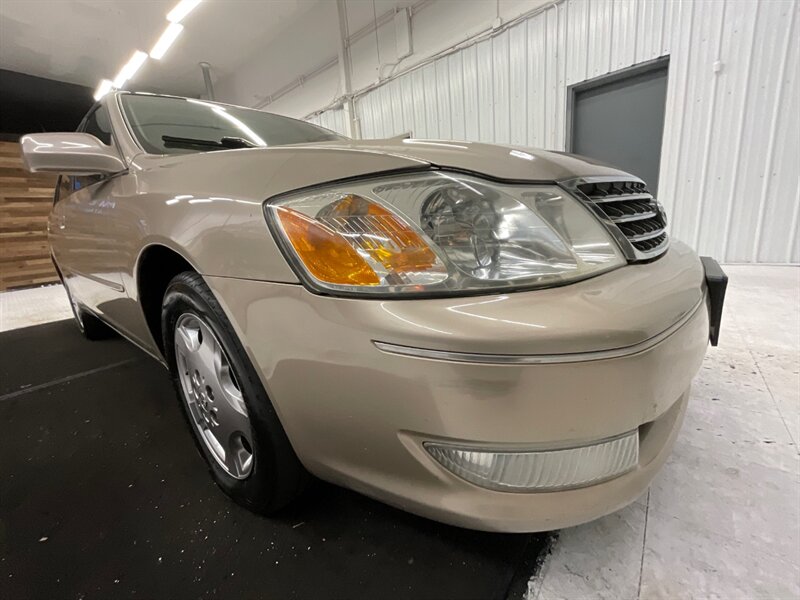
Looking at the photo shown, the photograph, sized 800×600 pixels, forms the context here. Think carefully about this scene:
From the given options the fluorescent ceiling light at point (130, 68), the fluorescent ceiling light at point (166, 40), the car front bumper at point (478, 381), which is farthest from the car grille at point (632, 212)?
the fluorescent ceiling light at point (130, 68)

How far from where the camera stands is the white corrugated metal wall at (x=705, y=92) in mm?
2963

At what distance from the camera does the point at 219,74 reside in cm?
815

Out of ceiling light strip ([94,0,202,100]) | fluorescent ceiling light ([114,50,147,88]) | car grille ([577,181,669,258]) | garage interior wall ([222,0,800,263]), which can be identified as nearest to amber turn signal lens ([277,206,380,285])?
car grille ([577,181,669,258])

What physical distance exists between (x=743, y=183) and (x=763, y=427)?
3060 millimetres

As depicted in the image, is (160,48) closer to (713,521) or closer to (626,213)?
(626,213)

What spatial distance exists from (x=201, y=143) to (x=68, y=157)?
1.28ft

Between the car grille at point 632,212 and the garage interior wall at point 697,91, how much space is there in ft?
10.0

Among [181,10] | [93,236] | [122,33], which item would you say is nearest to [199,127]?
[93,236]

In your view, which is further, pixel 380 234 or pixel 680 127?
pixel 680 127

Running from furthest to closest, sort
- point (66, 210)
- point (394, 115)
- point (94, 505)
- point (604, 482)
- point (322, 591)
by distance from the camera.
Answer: point (394, 115)
point (66, 210)
point (94, 505)
point (322, 591)
point (604, 482)

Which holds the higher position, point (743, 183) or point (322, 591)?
point (743, 183)

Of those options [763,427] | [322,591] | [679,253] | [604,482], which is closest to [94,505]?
[322,591]

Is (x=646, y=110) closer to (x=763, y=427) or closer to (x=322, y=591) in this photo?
(x=763, y=427)

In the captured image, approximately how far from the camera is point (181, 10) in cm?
520
